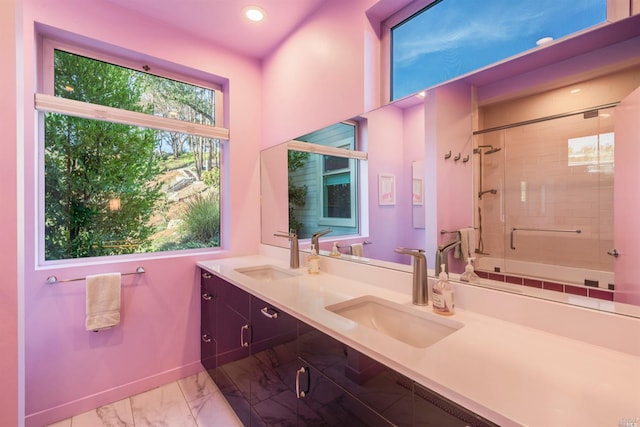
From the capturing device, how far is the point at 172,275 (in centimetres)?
216

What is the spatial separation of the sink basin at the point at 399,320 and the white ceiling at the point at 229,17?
199cm

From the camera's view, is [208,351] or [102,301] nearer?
[102,301]

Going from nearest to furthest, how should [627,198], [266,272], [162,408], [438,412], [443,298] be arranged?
[438,412], [627,198], [443,298], [162,408], [266,272]

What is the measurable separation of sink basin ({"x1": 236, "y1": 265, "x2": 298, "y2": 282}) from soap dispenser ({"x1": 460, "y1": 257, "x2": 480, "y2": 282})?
1142 mm

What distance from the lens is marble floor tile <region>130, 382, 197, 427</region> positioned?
1.73 meters

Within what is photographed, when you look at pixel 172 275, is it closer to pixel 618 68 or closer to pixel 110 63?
pixel 110 63

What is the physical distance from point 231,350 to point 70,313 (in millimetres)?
1092

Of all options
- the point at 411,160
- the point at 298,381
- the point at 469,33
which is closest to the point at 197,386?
the point at 298,381

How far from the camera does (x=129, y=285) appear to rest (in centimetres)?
199

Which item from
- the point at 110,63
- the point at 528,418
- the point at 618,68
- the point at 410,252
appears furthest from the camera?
the point at 110,63

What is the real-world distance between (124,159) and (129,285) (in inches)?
37.0

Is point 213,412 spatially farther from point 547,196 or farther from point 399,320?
point 547,196

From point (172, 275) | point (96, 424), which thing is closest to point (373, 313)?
point (172, 275)

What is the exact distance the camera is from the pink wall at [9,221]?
106 cm
